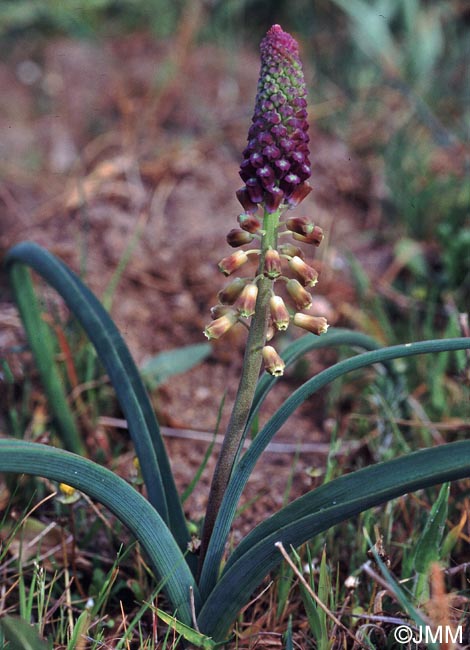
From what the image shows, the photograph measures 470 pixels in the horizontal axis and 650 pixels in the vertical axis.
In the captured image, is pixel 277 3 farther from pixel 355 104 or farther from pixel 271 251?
pixel 271 251

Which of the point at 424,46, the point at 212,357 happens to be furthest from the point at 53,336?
the point at 424,46

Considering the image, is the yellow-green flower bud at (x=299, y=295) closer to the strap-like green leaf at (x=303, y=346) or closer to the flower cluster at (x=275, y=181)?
the flower cluster at (x=275, y=181)

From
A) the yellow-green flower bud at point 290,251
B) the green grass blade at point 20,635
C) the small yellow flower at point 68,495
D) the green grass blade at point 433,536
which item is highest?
the yellow-green flower bud at point 290,251

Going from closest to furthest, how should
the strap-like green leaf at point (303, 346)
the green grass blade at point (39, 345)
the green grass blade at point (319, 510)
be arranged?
the green grass blade at point (319, 510)
the strap-like green leaf at point (303, 346)
the green grass blade at point (39, 345)

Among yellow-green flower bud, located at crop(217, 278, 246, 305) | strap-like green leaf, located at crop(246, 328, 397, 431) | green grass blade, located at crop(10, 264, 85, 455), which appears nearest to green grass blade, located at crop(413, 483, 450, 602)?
strap-like green leaf, located at crop(246, 328, 397, 431)

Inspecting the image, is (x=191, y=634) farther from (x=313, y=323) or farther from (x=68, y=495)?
(x=313, y=323)

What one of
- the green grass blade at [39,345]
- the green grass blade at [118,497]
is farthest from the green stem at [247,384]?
the green grass blade at [39,345]
